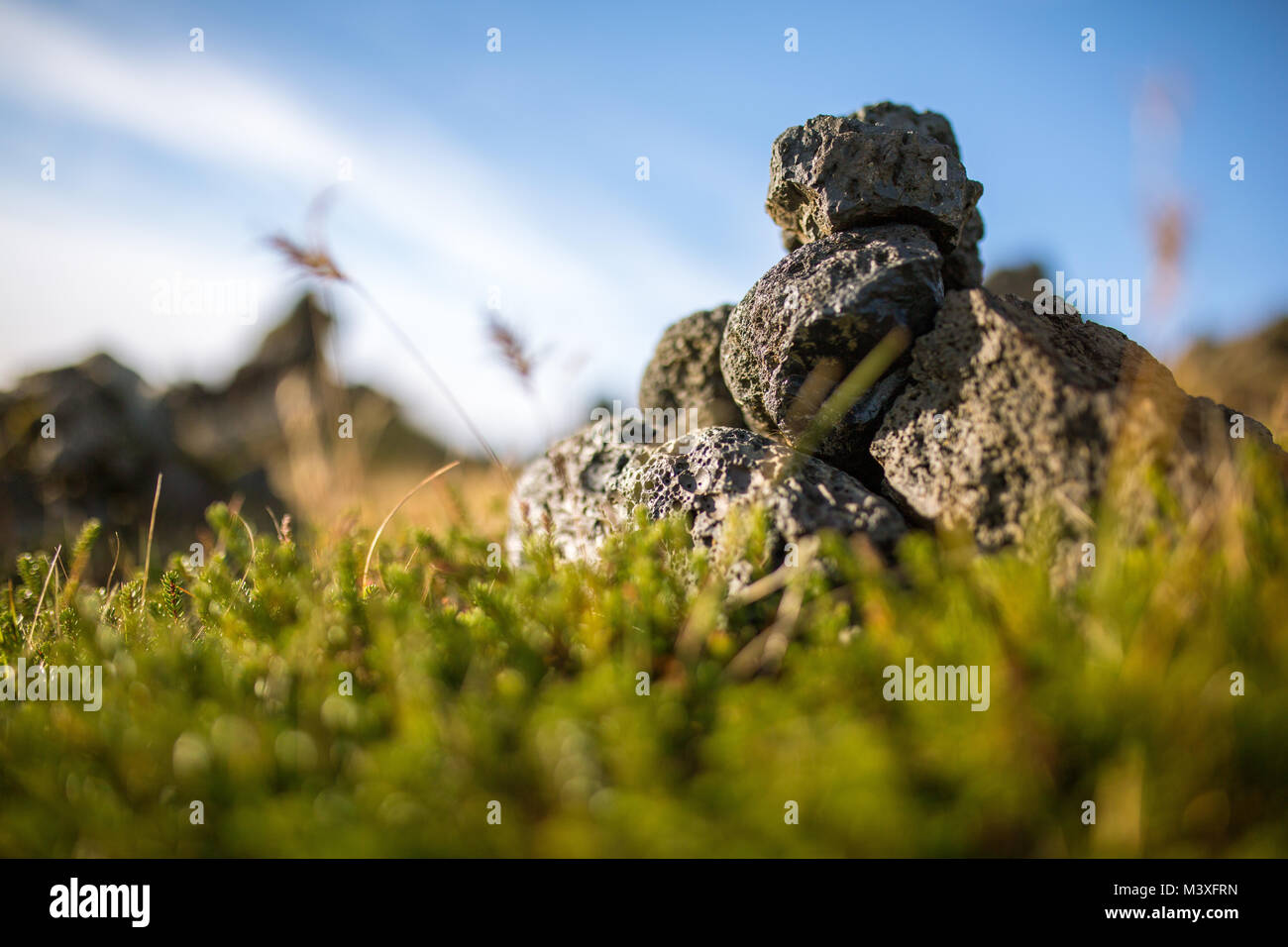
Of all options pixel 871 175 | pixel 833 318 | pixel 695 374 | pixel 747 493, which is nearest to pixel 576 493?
pixel 695 374

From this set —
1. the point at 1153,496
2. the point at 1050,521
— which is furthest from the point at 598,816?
the point at 1153,496

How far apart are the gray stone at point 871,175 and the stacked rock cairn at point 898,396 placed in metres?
0.01

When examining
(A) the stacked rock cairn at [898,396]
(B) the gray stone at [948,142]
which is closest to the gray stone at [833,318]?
(A) the stacked rock cairn at [898,396]

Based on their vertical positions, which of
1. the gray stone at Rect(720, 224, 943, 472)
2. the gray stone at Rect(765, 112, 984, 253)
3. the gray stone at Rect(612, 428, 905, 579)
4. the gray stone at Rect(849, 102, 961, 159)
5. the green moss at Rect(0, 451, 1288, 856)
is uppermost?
the gray stone at Rect(849, 102, 961, 159)

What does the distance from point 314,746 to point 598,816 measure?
1.01 m

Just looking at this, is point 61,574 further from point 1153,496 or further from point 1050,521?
point 1153,496

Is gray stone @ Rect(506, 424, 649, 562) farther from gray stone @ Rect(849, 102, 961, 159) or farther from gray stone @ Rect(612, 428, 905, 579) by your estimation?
gray stone @ Rect(849, 102, 961, 159)

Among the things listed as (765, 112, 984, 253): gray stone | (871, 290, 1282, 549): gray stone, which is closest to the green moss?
(871, 290, 1282, 549): gray stone

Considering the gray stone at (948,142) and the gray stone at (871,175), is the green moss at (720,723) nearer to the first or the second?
the gray stone at (871,175)

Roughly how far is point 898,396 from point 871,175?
1.20 m

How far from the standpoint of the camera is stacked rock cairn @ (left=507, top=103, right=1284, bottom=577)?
9.01ft

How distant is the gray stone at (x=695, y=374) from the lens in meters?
4.45

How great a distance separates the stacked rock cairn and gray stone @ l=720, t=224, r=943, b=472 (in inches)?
0.4
